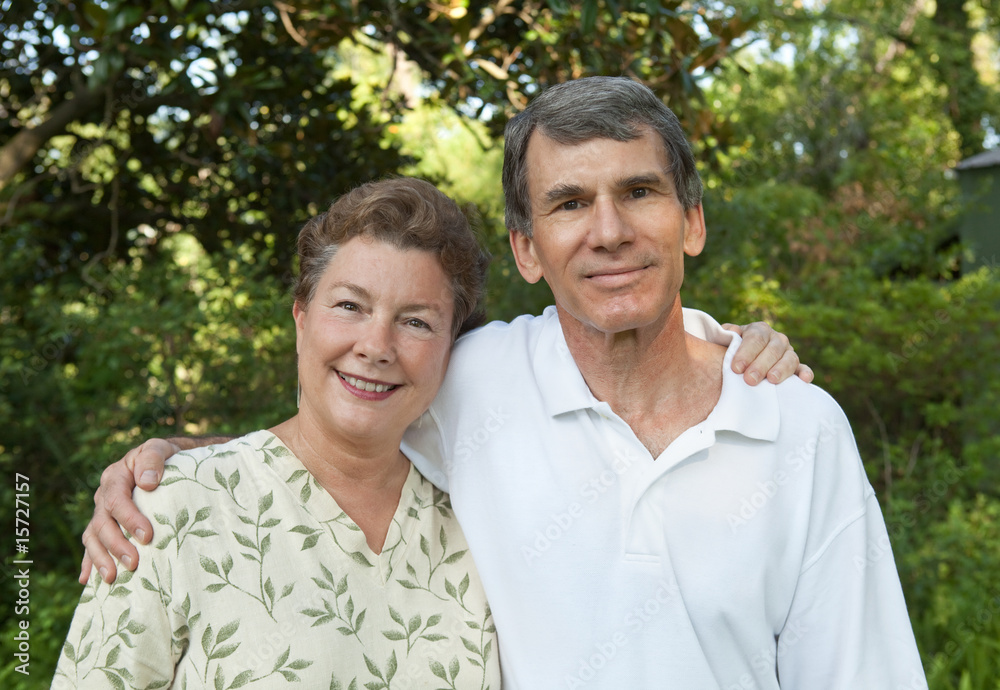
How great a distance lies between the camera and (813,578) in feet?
Answer: 6.16

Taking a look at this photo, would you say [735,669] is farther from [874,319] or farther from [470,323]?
[874,319]

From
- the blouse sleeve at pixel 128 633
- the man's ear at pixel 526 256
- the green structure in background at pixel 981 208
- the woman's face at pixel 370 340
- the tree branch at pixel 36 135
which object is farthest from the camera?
the green structure in background at pixel 981 208

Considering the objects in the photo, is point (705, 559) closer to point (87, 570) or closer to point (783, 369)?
point (783, 369)

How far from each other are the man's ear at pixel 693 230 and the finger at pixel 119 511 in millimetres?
1445

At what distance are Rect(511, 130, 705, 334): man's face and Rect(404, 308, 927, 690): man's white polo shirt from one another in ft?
0.84

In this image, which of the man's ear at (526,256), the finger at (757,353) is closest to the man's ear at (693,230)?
the finger at (757,353)

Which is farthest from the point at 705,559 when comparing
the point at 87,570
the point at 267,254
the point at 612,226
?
the point at 267,254

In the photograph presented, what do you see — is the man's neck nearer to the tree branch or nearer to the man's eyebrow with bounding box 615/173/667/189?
the man's eyebrow with bounding box 615/173/667/189

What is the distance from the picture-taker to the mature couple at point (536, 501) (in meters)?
1.81

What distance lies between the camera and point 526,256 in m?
2.24

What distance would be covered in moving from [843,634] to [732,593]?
26 centimetres

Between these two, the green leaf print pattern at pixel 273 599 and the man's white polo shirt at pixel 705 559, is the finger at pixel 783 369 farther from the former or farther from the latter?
the green leaf print pattern at pixel 273 599

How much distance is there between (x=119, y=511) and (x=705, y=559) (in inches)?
51.4

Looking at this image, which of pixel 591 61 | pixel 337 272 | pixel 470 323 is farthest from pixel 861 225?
pixel 337 272
